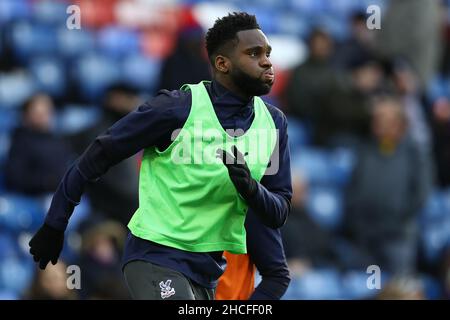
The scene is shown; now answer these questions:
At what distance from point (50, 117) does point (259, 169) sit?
5.80m

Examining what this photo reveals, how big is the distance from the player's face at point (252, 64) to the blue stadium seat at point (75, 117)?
5791 millimetres

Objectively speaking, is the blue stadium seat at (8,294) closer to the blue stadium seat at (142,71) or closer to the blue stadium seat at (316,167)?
the blue stadium seat at (142,71)

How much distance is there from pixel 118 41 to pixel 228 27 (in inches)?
292

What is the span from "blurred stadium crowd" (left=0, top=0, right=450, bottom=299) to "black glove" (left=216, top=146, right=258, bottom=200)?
3.52 meters

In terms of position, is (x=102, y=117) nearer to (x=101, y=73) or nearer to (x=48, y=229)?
(x=101, y=73)

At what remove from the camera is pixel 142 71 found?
42.0 ft

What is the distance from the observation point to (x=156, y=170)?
590 cm

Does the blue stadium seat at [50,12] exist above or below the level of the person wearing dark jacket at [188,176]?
above

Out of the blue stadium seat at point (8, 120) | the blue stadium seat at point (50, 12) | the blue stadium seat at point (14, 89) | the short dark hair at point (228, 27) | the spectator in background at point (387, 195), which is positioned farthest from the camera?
the blue stadium seat at point (50, 12)

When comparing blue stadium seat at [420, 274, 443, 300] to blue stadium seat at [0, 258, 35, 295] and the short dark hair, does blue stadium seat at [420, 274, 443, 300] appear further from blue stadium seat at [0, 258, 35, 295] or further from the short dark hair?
the short dark hair

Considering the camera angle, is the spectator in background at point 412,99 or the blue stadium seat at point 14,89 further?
the spectator in background at point 412,99

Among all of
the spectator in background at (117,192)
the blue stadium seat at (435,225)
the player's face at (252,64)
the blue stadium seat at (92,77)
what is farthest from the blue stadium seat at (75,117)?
the player's face at (252,64)

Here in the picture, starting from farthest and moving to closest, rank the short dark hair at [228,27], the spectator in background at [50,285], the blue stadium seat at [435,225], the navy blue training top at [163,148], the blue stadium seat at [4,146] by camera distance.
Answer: the blue stadium seat at [435,225]
the blue stadium seat at [4,146]
the spectator in background at [50,285]
the short dark hair at [228,27]
the navy blue training top at [163,148]

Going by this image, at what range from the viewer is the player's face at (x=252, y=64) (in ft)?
19.2
